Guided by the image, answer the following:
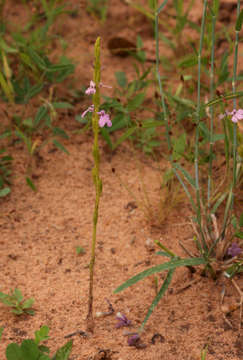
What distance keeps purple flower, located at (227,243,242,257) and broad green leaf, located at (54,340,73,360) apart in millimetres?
554

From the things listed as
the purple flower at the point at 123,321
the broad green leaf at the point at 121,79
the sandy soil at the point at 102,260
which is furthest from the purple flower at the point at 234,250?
the broad green leaf at the point at 121,79

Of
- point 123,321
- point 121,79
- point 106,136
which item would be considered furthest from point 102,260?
point 121,79

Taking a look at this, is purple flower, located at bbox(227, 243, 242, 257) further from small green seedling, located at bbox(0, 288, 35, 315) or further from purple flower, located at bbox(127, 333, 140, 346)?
small green seedling, located at bbox(0, 288, 35, 315)

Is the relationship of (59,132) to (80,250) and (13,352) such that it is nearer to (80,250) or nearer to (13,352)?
(80,250)

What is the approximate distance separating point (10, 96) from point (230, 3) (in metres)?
1.38

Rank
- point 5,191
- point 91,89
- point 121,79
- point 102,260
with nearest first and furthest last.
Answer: point 91,89 → point 102,260 → point 5,191 → point 121,79

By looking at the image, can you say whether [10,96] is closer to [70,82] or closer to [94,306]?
[70,82]

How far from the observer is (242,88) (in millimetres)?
2145

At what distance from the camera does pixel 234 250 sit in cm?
149

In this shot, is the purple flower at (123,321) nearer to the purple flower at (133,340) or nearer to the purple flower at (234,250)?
the purple flower at (133,340)

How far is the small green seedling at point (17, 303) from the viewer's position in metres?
1.41

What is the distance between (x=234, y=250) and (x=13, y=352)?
0.70 metres

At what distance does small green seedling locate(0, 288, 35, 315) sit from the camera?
141 centimetres

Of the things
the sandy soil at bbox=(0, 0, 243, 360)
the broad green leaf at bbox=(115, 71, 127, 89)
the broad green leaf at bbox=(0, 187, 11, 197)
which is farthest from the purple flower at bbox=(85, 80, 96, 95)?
the broad green leaf at bbox=(115, 71, 127, 89)
